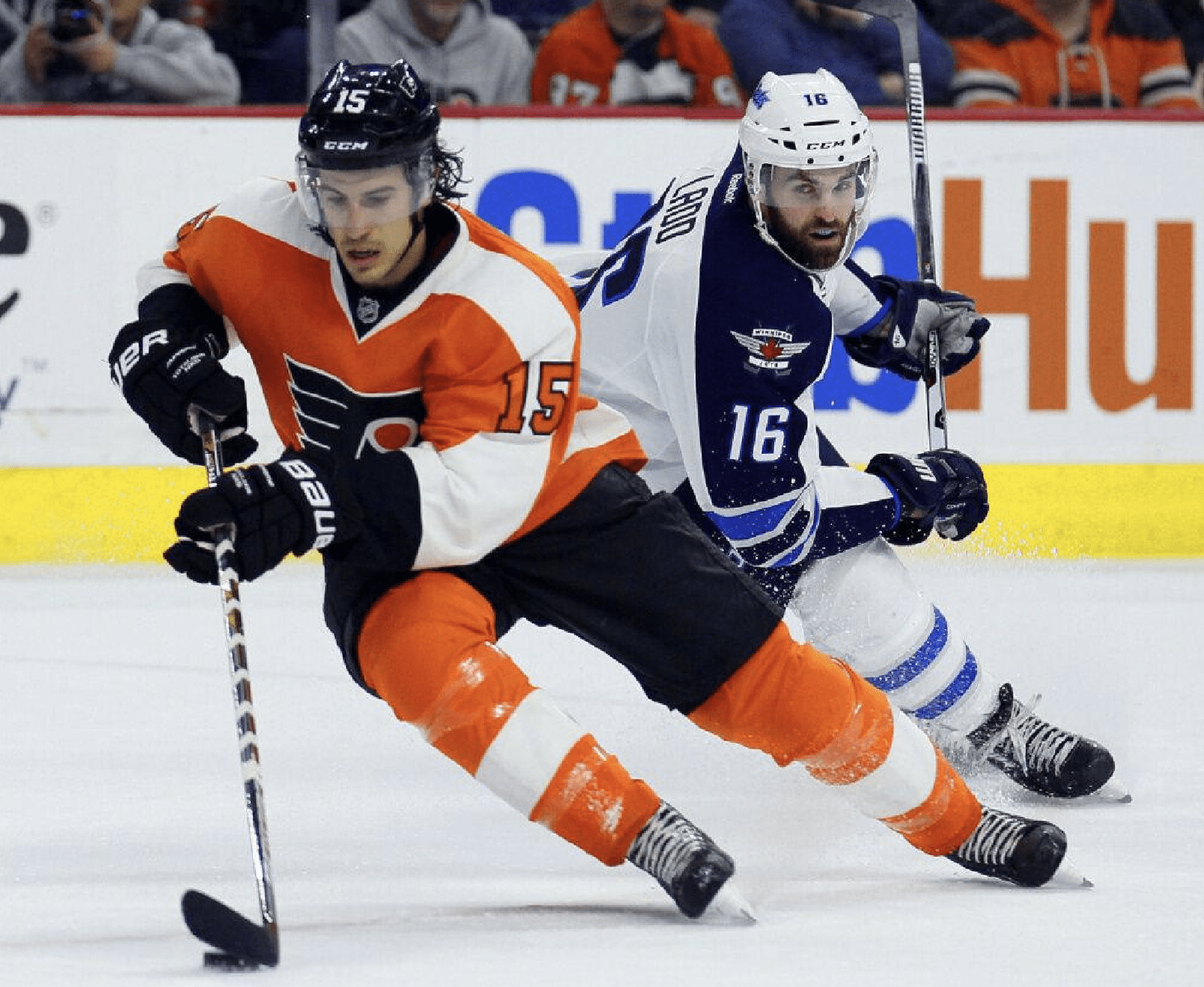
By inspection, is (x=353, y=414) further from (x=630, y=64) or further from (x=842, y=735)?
(x=630, y=64)

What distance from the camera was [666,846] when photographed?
2.45 metres

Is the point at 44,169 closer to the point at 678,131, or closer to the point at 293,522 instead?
the point at 678,131

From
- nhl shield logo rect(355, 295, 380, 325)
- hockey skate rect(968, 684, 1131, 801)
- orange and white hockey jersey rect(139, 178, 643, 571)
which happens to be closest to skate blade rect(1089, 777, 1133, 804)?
hockey skate rect(968, 684, 1131, 801)

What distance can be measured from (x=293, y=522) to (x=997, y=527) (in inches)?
127

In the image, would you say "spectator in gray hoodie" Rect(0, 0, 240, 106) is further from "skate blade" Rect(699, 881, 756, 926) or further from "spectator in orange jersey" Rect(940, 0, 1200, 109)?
"skate blade" Rect(699, 881, 756, 926)

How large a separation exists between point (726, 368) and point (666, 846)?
0.81 m

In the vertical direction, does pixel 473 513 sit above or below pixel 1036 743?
above

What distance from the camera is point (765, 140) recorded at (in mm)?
3092

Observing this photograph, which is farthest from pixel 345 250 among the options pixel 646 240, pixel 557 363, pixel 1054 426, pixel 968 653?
pixel 1054 426

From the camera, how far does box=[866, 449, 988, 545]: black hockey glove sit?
131 inches

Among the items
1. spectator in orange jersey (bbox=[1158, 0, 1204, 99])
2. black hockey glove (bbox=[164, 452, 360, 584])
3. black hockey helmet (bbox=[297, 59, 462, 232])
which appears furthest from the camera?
spectator in orange jersey (bbox=[1158, 0, 1204, 99])

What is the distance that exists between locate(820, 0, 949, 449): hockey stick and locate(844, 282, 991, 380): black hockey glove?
0.02 metres

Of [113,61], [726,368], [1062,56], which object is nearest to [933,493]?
[726,368]

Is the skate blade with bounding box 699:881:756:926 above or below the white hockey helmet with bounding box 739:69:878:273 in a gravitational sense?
below
